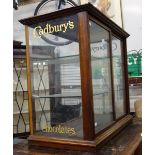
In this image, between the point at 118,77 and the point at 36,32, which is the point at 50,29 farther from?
the point at 118,77

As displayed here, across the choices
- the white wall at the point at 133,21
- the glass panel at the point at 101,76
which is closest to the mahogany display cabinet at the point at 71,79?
the glass panel at the point at 101,76

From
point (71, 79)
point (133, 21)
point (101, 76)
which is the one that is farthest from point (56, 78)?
point (133, 21)

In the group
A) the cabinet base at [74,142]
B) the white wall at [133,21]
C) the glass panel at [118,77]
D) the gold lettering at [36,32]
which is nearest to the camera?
the cabinet base at [74,142]

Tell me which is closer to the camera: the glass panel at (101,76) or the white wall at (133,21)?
the glass panel at (101,76)

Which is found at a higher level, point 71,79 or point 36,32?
point 36,32

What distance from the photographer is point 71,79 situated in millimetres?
1108

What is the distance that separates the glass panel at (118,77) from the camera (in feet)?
4.52

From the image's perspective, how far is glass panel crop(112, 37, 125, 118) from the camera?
1377 millimetres

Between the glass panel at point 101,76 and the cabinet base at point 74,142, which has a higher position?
the glass panel at point 101,76

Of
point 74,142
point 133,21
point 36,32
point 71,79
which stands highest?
point 133,21

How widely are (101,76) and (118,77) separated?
1.04 feet

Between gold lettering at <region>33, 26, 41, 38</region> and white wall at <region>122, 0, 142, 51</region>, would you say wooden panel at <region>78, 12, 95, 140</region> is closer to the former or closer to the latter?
gold lettering at <region>33, 26, 41, 38</region>

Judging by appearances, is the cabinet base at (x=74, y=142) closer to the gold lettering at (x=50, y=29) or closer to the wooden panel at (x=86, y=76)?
the wooden panel at (x=86, y=76)
